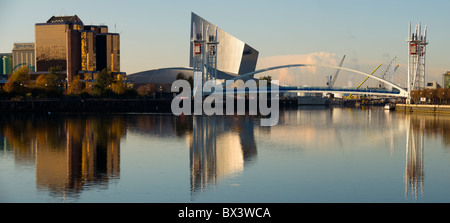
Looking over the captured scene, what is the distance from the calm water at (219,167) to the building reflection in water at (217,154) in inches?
2.1

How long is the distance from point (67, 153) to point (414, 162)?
18.1 m

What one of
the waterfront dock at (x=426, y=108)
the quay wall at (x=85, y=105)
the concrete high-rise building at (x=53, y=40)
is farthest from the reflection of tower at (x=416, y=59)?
the concrete high-rise building at (x=53, y=40)

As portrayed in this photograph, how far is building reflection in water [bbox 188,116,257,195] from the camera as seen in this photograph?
906 inches

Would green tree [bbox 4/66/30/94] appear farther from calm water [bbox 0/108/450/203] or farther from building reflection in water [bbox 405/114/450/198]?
building reflection in water [bbox 405/114/450/198]

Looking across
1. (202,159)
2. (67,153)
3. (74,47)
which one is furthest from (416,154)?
(74,47)

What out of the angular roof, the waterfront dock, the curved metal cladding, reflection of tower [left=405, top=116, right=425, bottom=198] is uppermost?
the angular roof

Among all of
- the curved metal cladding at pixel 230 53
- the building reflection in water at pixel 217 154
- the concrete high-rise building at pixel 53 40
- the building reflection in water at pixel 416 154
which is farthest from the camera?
the curved metal cladding at pixel 230 53

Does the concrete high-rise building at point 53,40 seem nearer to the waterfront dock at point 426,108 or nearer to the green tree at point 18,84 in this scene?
the green tree at point 18,84

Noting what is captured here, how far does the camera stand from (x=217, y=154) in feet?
100

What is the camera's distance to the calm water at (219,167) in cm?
1933

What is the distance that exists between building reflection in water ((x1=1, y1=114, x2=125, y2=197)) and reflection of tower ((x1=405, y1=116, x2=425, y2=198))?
11.9 metres

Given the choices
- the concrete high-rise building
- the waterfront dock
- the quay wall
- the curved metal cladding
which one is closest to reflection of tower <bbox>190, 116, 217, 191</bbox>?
the quay wall

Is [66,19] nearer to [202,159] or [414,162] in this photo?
[202,159]
